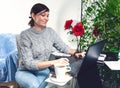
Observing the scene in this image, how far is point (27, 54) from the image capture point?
75.8 inches

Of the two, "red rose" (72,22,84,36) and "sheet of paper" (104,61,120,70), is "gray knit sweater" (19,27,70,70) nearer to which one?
"red rose" (72,22,84,36)

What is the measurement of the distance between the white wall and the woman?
3.52 ft

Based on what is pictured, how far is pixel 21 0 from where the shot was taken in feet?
10.4

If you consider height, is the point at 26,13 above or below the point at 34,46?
above

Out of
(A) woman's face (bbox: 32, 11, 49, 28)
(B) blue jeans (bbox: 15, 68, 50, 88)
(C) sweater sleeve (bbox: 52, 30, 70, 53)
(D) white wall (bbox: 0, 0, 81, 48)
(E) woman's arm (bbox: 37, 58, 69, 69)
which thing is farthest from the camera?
(D) white wall (bbox: 0, 0, 81, 48)

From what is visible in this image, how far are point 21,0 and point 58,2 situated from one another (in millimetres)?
524

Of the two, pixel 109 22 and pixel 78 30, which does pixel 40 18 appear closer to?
pixel 78 30

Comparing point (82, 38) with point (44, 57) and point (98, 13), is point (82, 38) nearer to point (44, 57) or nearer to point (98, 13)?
point (98, 13)

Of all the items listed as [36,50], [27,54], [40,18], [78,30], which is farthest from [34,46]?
[78,30]

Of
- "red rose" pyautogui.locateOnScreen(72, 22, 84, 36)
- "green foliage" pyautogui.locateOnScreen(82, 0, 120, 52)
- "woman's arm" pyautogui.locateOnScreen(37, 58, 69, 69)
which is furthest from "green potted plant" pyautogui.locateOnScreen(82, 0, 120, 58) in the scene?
"woman's arm" pyautogui.locateOnScreen(37, 58, 69, 69)

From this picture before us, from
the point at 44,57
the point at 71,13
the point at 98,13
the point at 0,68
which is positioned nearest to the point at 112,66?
the point at 44,57

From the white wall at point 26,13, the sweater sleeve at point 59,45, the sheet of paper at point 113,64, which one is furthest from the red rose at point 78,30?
the white wall at point 26,13

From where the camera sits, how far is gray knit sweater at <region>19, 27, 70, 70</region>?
1911 mm

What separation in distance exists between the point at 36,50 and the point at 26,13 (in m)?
1.30
